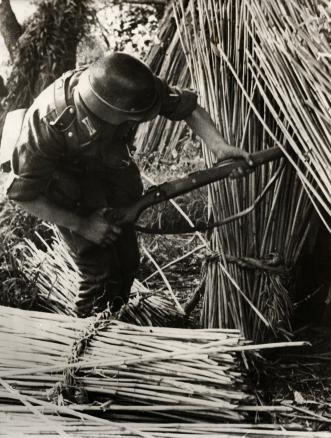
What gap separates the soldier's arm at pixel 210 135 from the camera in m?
1.37

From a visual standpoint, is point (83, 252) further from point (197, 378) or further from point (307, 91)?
point (307, 91)

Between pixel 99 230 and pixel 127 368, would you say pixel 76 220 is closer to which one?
pixel 99 230

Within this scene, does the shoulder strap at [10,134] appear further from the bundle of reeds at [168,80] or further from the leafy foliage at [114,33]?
the bundle of reeds at [168,80]

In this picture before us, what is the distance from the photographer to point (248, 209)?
1.36 meters

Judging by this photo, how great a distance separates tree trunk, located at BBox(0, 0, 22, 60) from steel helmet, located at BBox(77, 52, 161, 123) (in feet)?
1.00

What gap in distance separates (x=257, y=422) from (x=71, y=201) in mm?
699

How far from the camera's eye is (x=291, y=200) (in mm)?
1411

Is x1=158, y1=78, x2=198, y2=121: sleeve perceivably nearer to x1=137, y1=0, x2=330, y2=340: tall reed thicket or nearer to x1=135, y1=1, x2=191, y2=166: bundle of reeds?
x1=137, y1=0, x2=330, y2=340: tall reed thicket

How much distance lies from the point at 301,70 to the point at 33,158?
60 centimetres

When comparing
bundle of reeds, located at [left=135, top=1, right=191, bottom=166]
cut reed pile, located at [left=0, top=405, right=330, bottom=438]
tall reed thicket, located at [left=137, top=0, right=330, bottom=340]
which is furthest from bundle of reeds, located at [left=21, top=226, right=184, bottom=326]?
bundle of reeds, located at [left=135, top=1, right=191, bottom=166]

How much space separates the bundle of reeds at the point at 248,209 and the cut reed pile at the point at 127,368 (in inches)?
10.4

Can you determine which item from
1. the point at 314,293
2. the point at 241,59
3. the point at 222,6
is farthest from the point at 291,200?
the point at 222,6

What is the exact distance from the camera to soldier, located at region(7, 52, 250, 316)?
1262mm

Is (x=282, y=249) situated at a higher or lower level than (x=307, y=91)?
lower
